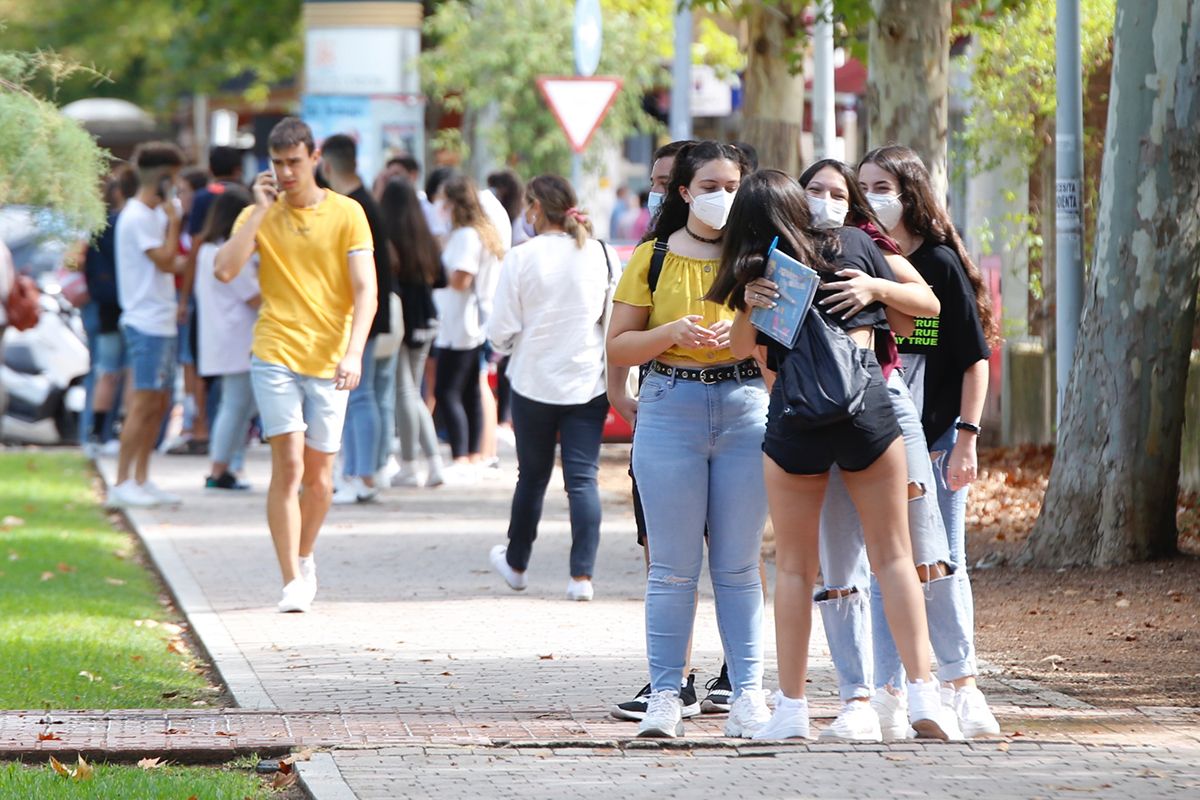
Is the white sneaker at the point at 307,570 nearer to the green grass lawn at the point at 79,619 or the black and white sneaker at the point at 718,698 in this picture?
the green grass lawn at the point at 79,619

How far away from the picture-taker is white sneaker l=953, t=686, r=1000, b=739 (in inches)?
259

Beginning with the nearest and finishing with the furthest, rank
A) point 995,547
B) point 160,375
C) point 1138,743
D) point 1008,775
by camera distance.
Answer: point 1008,775 < point 1138,743 < point 995,547 < point 160,375

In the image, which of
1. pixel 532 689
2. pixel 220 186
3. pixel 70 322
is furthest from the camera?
pixel 70 322

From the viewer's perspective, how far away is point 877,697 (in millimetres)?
6738

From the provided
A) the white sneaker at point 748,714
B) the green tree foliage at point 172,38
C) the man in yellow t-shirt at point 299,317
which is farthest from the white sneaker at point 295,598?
the green tree foliage at point 172,38

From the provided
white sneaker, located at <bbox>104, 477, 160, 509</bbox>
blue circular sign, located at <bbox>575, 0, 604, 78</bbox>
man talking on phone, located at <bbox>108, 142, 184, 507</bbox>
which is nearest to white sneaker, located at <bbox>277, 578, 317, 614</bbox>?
man talking on phone, located at <bbox>108, 142, 184, 507</bbox>

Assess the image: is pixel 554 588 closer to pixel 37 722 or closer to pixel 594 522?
pixel 594 522

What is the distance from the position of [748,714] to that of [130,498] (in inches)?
299

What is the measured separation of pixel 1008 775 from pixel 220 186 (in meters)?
9.67

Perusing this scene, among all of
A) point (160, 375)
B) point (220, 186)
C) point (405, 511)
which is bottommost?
point (405, 511)

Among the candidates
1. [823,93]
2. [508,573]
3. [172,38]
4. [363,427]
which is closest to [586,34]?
[823,93]

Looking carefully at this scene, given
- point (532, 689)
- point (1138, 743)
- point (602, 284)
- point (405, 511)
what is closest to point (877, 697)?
point (1138, 743)

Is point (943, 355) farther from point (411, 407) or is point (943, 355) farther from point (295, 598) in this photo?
point (411, 407)

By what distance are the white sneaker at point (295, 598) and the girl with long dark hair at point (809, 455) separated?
11.2 feet
